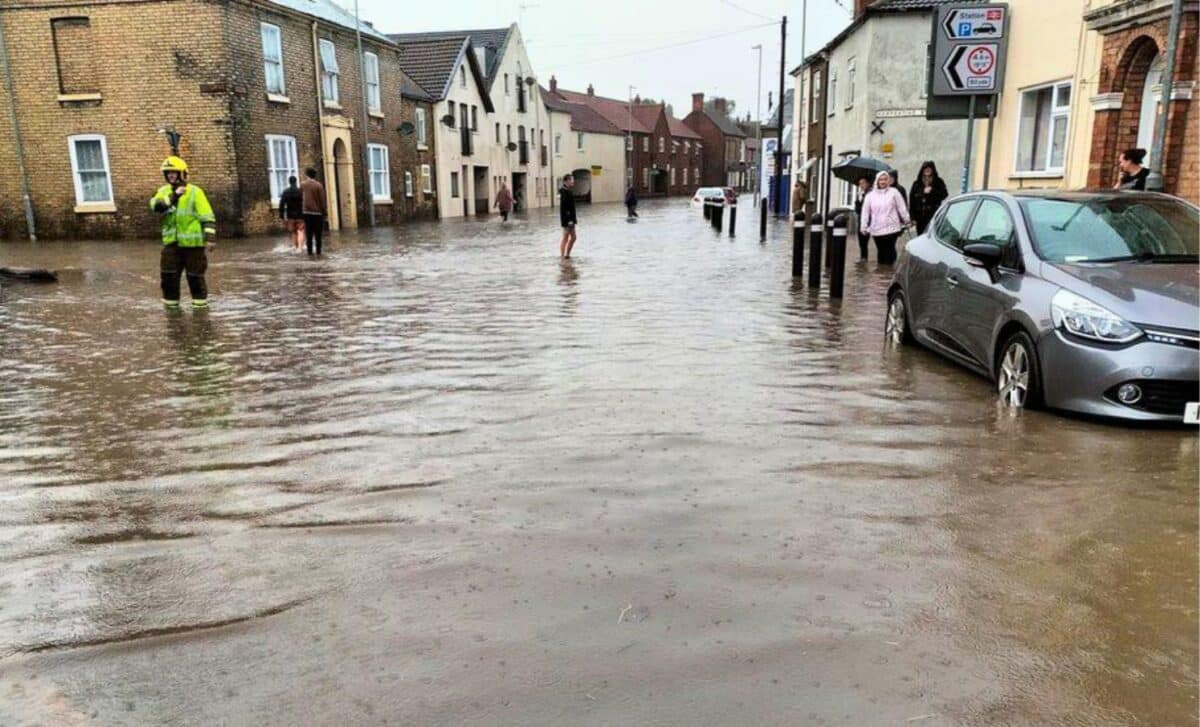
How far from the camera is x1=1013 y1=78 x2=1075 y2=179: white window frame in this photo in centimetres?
1476

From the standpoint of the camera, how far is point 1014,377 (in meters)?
5.93

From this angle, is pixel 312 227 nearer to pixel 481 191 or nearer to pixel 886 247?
pixel 886 247

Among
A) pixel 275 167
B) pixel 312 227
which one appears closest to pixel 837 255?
pixel 312 227

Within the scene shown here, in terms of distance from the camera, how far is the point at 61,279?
48.3 ft

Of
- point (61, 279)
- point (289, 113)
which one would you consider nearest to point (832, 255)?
point (61, 279)

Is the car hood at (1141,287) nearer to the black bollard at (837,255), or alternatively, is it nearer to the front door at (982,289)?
the front door at (982,289)

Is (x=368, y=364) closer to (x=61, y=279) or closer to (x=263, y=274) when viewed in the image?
(x=263, y=274)

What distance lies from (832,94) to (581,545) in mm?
29606

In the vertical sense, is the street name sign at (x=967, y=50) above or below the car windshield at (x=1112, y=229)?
above

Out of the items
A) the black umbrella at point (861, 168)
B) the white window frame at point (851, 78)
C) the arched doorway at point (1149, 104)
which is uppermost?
the white window frame at point (851, 78)

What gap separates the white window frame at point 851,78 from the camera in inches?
1050

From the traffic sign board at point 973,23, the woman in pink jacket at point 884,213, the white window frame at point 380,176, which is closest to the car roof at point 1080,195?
the traffic sign board at point 973,23

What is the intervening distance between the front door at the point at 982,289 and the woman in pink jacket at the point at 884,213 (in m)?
7.83

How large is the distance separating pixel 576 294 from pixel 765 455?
7771 millimetres
